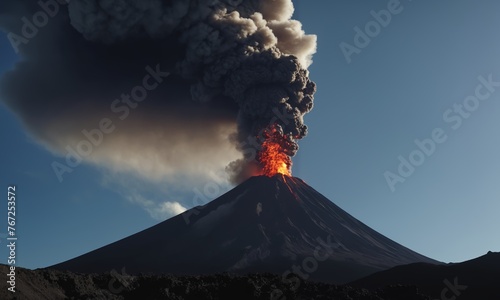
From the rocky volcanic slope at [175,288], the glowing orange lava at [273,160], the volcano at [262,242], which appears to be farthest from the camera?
the glowing orange lava at [273,160]

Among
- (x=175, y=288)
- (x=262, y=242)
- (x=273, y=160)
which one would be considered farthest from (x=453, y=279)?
(x=273, y=160)

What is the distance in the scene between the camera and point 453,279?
1513 inches

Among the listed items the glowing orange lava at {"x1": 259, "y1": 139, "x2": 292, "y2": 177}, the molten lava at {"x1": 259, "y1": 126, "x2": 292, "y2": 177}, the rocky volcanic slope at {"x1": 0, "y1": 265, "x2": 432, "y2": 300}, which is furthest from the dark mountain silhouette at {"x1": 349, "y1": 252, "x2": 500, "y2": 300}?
the glowing orange lava at {"x1": 259, "y1": 139, "x2": 292, "y2": 177}

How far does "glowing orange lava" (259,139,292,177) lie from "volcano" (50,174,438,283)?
1.77 m

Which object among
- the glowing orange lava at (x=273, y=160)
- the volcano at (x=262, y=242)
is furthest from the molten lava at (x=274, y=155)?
the volcano at (x=262, y=242)

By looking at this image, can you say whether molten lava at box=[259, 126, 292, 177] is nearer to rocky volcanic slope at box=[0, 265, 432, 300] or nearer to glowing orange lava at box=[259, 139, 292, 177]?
glowing orange lava at box=[259, 139, 292, 177]

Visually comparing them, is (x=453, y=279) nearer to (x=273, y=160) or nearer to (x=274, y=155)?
(x=274, y=155)

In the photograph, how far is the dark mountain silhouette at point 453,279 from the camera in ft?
116

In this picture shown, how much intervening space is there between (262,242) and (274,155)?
16214mm

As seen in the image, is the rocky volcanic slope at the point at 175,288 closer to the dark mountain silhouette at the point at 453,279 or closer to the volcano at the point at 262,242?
the dark mountain silhouette at the point at 453,279

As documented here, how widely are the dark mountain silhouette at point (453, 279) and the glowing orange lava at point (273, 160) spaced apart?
117ft

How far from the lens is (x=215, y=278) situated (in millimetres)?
29984

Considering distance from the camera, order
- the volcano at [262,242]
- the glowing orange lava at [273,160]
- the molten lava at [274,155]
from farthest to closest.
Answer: the glowing orange lava at [273,160] < the molten lava at [274,155] < the volcano at [262,242]

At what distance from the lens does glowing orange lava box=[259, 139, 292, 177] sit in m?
77.2
